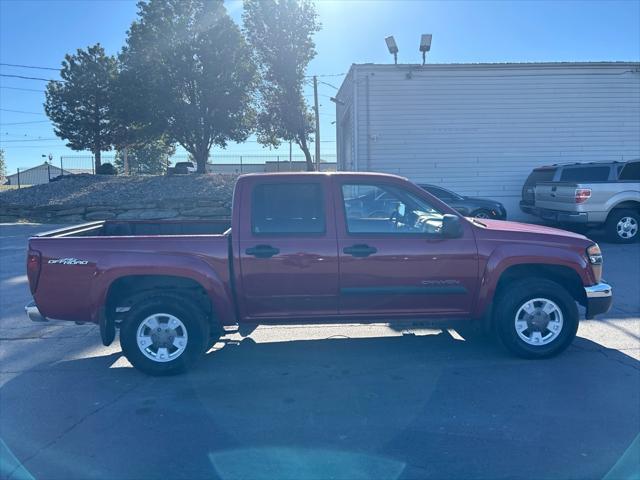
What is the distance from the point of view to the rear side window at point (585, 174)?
1266cm

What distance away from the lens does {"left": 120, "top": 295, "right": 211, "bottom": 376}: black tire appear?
16.4 ft

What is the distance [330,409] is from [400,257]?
151 cm

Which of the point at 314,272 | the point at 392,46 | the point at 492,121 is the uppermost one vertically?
the point at 392,46

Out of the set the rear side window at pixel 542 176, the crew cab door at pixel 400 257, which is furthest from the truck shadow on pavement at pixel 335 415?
the rear side window at pixel 542 176

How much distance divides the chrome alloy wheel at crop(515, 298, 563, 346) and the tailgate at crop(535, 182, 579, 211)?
7.71 m

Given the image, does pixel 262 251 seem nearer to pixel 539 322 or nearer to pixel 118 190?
pixel 539 322

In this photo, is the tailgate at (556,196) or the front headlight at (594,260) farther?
the tailgate at (556,196)

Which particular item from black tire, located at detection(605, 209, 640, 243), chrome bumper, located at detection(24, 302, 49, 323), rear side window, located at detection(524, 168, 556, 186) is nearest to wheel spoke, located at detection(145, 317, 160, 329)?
chrome bumper, located at detection(24, 302, 49, 323)

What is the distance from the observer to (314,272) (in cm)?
502

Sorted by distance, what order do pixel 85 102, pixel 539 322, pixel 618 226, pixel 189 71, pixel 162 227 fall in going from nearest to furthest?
pixel 539 322
pixel 162 227
pixel 618 226
pixel 189 71
pixel 85 102

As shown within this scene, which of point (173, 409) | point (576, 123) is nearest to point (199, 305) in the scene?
point (173, 409)

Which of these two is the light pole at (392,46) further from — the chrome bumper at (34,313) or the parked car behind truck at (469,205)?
the chrome bumper at (34,313)

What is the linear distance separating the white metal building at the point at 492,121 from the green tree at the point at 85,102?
17.6m

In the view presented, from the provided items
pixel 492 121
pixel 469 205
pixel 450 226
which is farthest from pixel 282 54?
pixel 450 226
